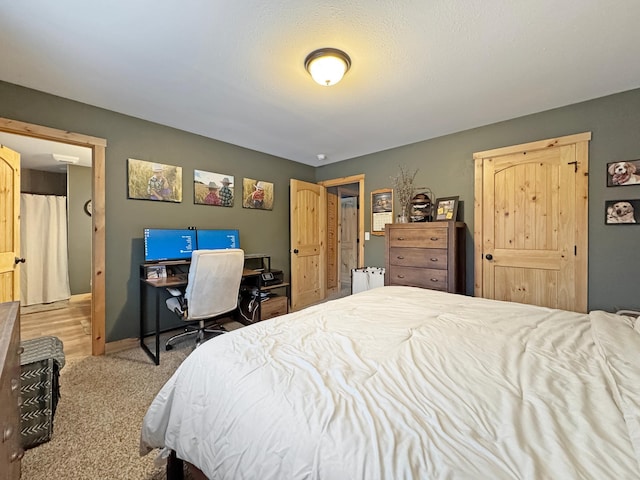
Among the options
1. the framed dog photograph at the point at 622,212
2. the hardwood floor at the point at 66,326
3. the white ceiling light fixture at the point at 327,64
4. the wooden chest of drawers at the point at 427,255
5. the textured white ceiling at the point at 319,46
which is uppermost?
the textured white ceiling at the point at 319,46

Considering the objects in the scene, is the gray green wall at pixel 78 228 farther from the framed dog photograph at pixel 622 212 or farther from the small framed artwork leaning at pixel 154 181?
the framed dog photograph at pixel 622 212

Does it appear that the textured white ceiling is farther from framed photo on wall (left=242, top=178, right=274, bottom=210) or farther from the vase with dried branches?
framed photo on wall (left=242, top=178, right=274, bottom=210)

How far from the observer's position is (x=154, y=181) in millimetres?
3004

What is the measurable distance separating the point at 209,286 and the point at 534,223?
3.35 meters

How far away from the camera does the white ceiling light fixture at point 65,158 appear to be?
Answer: 401 cm

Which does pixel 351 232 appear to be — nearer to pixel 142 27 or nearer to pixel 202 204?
pixel 202 204

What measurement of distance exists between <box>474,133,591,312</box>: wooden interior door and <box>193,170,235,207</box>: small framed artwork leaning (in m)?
3.13

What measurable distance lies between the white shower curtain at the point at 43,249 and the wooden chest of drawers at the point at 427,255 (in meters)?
5.37

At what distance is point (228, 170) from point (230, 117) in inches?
37.7

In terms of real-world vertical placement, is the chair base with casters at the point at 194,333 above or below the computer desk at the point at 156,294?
below

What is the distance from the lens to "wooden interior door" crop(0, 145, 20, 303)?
8.24ft

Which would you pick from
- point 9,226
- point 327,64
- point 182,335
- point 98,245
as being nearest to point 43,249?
point 9,226

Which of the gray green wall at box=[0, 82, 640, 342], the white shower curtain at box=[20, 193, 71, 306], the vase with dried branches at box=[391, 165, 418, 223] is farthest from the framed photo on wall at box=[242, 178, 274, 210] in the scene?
the white shower curtain at box=[20, 193, 71, 306]

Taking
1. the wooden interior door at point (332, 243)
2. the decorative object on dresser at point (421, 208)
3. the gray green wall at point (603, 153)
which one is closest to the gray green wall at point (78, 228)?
the wooden interior door at point (332, 243)
